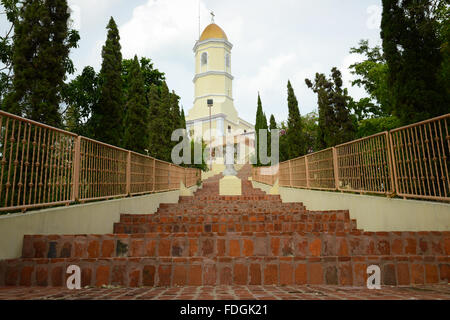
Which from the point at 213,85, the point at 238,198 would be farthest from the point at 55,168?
the point at 213,85

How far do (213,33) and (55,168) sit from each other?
44.9m

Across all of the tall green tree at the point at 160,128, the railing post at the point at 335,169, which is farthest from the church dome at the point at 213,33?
the railing post at the point at 335,169

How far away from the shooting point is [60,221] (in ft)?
11.2

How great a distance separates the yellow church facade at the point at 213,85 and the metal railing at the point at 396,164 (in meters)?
35.0

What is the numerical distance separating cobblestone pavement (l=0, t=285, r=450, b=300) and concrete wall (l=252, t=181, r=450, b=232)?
1.17 m

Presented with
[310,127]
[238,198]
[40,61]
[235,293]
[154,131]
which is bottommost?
[235,293]

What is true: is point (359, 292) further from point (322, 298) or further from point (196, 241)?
point (196, 241)

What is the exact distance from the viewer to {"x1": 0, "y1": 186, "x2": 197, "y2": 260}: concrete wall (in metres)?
2.74

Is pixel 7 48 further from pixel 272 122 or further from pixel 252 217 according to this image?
pixel 272 122

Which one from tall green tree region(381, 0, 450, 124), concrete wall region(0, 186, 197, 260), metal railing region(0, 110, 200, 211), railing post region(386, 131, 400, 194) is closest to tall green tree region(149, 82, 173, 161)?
metal railing region(0, 110, 200, 211)

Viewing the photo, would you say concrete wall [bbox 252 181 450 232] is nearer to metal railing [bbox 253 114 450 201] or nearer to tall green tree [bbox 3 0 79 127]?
metal railing [bbox 253 114 450 201]

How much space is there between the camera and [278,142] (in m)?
26.2

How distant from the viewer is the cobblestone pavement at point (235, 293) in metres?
2.10
